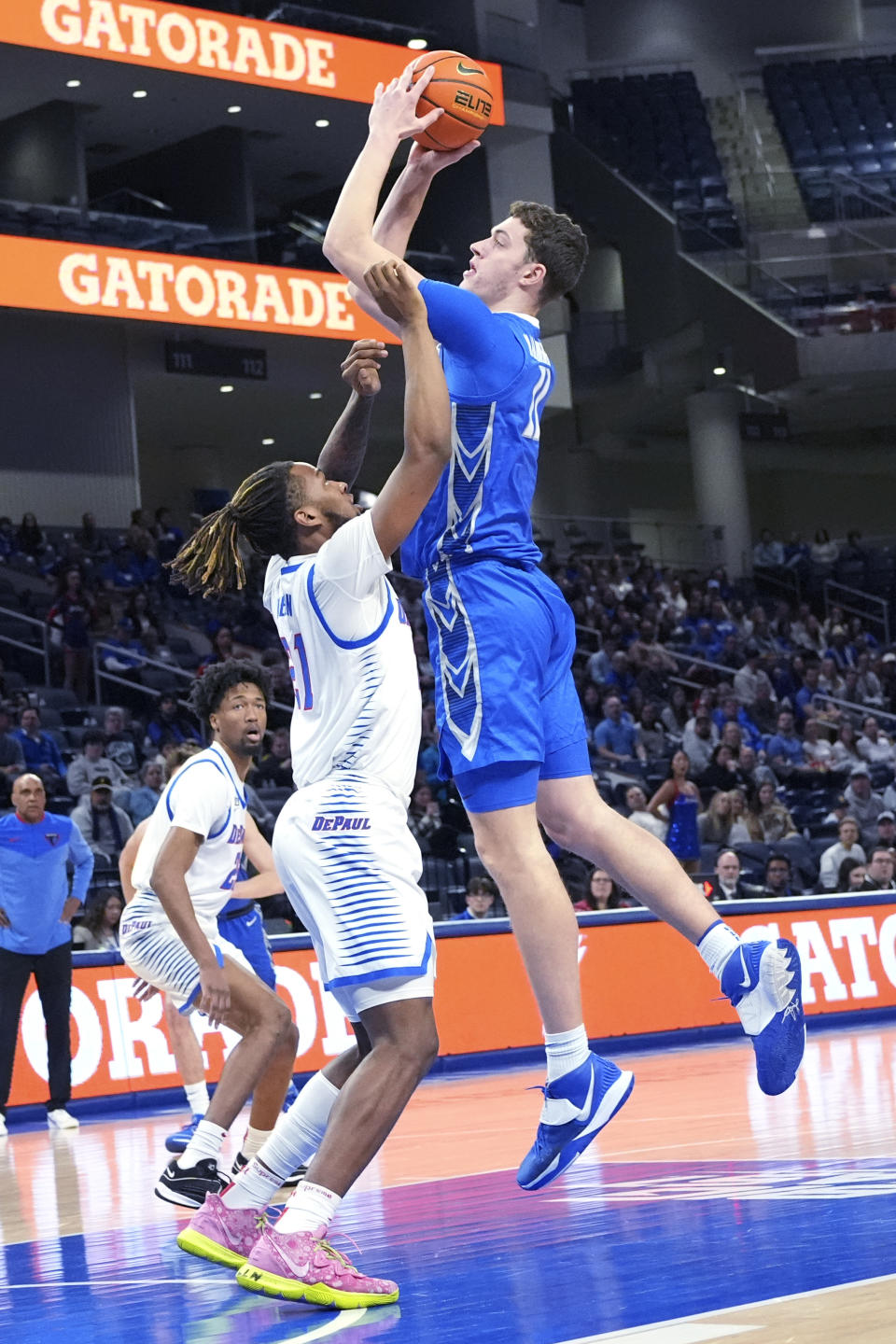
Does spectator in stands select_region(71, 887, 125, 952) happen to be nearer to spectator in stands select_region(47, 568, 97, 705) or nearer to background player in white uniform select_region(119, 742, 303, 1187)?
background player in white uniform select_region(119, 742, 303, 1187)

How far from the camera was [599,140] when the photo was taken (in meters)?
28.9

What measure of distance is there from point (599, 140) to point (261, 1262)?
26950mm

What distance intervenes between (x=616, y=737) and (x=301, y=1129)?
47.0 feet

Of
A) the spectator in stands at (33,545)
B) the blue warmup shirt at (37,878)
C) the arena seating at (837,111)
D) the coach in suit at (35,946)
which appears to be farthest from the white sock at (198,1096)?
the arena seating at (837,111)

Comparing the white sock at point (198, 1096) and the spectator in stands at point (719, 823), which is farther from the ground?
the spectator in stands at point (719, 823)

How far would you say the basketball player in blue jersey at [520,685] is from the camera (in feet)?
14.7

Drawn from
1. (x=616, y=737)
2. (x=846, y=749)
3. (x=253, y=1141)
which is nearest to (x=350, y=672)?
(x=253, y=1141)

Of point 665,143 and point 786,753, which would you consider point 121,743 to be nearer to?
point 786,753

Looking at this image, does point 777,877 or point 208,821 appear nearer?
point 208,821

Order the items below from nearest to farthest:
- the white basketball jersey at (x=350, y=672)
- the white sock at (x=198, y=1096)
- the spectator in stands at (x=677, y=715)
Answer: the white basketball jersey at (x=350, y=672) → the white sock at (x=198, y=1096) → the spectator in stands at (x=677, y=715)

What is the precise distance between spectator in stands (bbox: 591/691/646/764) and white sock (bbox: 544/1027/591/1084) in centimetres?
1374

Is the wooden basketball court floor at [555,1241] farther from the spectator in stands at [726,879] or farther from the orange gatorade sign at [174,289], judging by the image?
the orange gatorade sign at [174,289]

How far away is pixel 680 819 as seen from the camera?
15.1 m

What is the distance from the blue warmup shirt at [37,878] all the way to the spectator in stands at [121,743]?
4502mm
